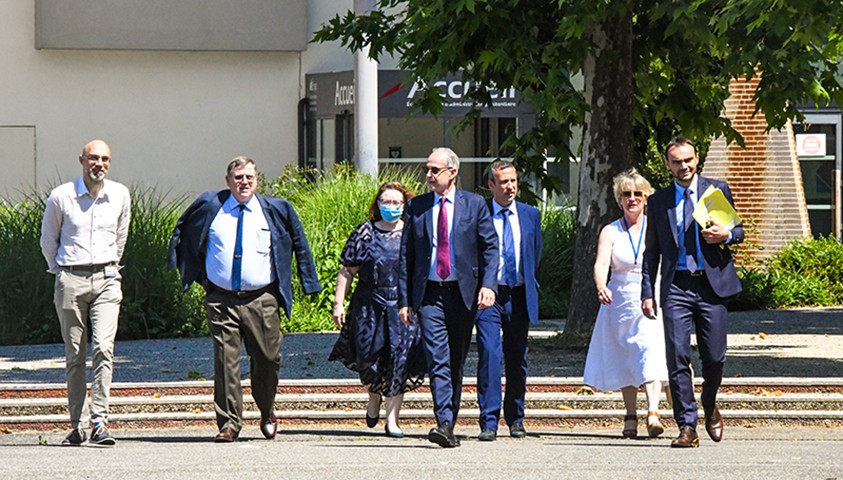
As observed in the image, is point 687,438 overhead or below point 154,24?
below

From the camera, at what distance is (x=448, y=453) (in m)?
9.94

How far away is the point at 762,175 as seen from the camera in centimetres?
2439

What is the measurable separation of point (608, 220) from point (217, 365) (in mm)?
5665

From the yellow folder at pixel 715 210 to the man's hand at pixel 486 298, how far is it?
133 centimetres

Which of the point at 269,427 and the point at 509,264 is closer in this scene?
the point at 509,264

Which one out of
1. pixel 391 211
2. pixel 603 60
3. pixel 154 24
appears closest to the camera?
pixel 391 211

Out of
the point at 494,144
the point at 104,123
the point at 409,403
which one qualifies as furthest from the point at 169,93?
the point at 409,403

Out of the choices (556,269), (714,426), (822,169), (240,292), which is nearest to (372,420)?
(240,292)

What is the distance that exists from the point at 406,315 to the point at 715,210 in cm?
198

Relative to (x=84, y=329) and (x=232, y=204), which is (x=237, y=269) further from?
(x=84, y=329)

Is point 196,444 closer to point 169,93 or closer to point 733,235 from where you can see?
point 733,235

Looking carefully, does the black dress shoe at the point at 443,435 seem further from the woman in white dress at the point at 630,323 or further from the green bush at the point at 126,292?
the green bush at the point at 126,292

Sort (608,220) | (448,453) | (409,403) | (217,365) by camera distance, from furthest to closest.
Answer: (608,220)
(409,403)
(217,365)
(448,453)

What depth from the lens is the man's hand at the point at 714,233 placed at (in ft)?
32.3
